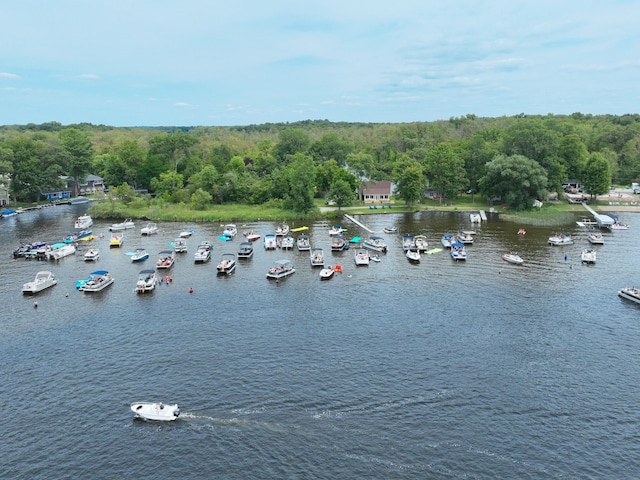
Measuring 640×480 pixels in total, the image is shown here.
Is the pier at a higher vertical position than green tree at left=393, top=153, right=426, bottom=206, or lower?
lower

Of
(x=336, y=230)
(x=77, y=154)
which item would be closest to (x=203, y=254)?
(x=336, y=230)

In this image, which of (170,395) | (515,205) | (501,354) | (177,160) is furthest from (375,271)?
(177,160)

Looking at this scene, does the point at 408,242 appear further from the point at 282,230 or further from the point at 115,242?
the point at 115,242

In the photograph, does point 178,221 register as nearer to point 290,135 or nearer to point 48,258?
point 48,258

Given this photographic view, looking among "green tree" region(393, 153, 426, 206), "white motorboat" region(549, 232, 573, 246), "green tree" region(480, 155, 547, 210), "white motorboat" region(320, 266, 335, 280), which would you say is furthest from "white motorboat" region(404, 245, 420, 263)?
"green tree" region(480, 155, 547, 210)

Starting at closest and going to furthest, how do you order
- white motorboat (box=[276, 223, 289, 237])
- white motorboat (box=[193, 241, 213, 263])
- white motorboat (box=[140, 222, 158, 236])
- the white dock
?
1. white motorboat (box=[193, 241, 213, 263])
2. white motorboat (box=[276, 223, 289, 237])
3. white motorboat (box=[140, 222, 158, 236])
4. the white dock

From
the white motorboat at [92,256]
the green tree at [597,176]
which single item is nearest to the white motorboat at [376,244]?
the white motorboat at [92,256]

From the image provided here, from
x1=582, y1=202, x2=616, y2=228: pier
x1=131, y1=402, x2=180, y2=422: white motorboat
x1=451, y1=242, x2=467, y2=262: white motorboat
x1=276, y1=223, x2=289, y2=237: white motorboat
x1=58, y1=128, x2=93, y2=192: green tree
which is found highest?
x1=58, y1=128, x2=93, y2=192: green tree

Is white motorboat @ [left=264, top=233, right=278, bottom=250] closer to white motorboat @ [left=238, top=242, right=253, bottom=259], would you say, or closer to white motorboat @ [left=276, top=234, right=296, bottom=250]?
white motorboat @ [left=276, top=234, right=296, bottom=250]
